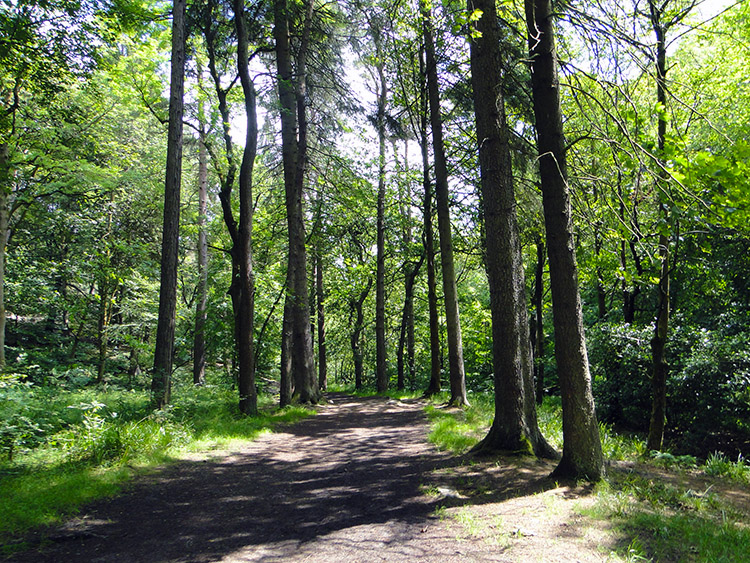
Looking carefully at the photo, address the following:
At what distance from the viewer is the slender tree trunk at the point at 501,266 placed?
19.9 ft

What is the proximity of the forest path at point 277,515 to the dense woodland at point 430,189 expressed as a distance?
177 cm

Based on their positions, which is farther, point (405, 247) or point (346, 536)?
point (405, 247)

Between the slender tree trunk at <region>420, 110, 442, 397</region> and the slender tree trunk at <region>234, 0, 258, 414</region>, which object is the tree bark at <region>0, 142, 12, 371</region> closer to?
the slender tree trunk at <region>234, 0, 258, 414</region>

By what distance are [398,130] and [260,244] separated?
21.7ft

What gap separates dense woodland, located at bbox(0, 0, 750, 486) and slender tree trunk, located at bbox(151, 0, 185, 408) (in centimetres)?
4

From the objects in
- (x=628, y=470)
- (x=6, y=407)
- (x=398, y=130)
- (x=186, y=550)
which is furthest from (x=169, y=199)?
(x=628, y=470)

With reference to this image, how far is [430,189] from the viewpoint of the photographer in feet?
52.4

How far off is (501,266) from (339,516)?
150 inches

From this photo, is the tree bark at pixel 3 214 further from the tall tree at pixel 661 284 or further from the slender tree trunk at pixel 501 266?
the tall tree at pixel 661 284

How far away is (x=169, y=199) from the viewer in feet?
26.9

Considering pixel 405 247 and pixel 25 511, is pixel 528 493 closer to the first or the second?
pixel 25 511

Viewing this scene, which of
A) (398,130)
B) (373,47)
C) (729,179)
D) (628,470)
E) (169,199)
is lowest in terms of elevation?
(628,470)

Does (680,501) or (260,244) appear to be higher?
(260,244)

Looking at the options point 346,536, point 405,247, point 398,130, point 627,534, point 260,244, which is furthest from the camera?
point 405,247
